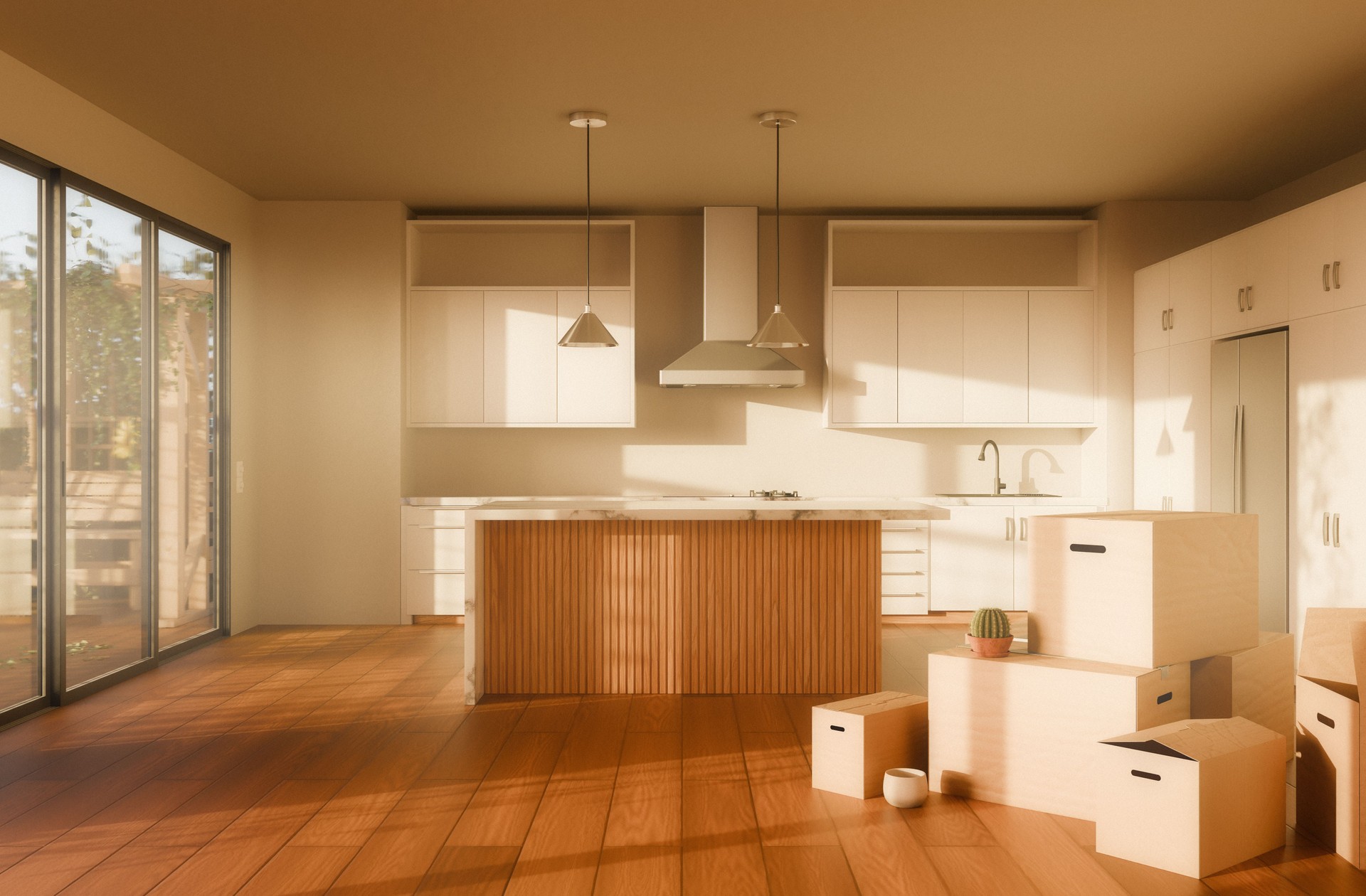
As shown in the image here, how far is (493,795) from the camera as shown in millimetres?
2861

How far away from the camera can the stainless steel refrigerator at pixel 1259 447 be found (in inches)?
173

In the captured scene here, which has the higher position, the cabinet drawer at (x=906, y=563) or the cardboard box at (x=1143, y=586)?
the cardboard box at (x=1143, y=586)

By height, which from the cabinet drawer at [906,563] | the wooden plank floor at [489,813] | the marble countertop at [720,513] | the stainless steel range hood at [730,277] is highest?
the stainless steel range hood at [730,277]

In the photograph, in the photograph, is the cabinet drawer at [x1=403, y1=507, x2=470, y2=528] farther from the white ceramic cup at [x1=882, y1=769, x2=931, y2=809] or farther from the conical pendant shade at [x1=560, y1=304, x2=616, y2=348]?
the white ceramic cup at [x1=882, y1=769, x2=931, y2=809]

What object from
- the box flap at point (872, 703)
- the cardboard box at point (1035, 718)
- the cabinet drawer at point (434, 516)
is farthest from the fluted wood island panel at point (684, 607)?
the cabinet drawer at point (434, 516)

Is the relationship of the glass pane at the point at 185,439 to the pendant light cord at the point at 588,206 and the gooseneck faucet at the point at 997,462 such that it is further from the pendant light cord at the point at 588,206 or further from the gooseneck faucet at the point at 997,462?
the gooseneck faucet at the point at 997,462

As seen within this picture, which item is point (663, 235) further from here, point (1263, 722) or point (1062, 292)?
point (1263, 722)

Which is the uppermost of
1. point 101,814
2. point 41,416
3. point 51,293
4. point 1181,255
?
point 1181,255

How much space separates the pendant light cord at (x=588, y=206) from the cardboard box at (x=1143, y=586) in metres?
2.50

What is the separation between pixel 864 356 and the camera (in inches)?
237

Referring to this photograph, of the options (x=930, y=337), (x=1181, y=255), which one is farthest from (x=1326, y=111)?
(x=930, y=337)

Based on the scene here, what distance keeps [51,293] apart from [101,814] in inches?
85.7

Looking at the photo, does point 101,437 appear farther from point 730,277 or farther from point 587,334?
point 730,277

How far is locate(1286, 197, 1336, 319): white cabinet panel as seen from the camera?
3996 millimetres
